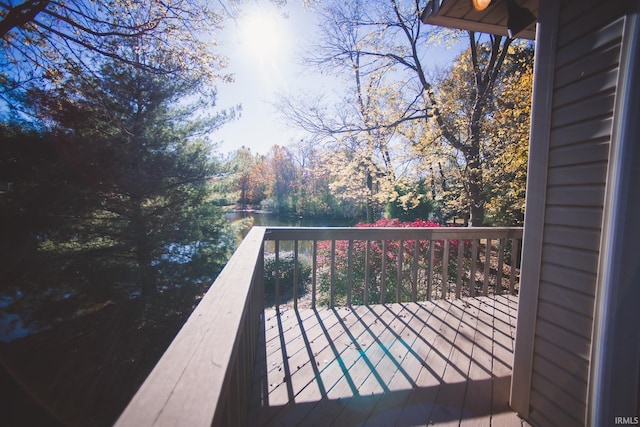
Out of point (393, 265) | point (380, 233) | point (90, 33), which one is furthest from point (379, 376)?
point (90, 33)

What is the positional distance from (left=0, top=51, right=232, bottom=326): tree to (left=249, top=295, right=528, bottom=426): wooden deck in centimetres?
549

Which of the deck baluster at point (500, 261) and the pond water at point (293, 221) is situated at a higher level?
the deck baluster at point (500, 261)

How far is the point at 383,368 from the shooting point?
194 centimetres

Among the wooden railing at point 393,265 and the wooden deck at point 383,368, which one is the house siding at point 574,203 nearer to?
the wooden deck at point 383,368

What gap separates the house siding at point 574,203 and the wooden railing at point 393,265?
1.59 meters

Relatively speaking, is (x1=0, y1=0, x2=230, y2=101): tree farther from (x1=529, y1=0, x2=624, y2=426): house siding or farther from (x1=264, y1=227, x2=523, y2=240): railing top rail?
(x1=529, y1=0, x2=624, y2=426): house siding

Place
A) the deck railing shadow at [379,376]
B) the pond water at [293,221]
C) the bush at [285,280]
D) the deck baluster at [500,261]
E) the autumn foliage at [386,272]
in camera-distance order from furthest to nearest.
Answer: the pond water at [293,221]
the bush at [285,280]
the autumn foliage at [386,272]
the deck baluster at [500,261]
the deck railing shadow at [379,376]

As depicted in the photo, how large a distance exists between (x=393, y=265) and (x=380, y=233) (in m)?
3.06

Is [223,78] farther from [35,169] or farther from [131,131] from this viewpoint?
[35,169]

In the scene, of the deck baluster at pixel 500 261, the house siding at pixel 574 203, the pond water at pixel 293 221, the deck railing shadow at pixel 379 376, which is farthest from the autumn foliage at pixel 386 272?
the pond water at pixel 293 221

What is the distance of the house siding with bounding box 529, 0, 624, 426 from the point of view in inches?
47.3

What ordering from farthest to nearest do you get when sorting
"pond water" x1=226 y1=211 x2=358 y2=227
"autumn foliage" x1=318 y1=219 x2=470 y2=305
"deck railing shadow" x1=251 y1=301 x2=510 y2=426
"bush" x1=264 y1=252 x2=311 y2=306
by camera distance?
"pond water" x1=226 y1=211 x2=358 y2=227 → "bush" x1=264 y1=252 x2=311 y2=306 → "autumn foliage" x1=318 y1=219 x2=470 y2=305 → "deck railing shadow" x1=251 y1=301 x2=510 y2=426

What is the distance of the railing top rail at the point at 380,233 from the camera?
2783 millimetres

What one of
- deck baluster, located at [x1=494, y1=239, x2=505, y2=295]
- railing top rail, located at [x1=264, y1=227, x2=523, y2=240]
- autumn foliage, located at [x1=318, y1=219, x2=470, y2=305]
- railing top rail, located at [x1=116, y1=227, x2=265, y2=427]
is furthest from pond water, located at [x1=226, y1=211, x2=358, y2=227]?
railing top rail, located at [x1=116, y1=227, x2=265, y2=427]
